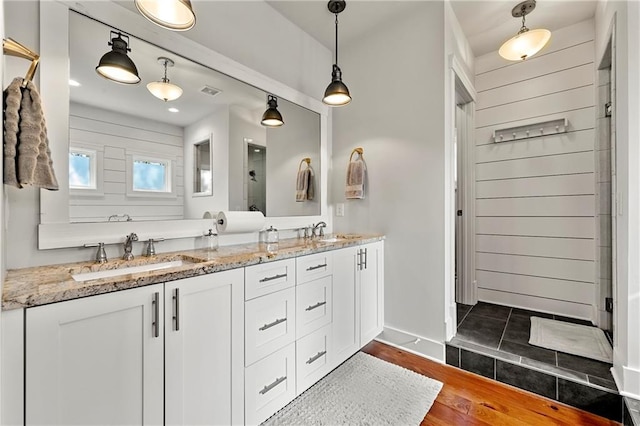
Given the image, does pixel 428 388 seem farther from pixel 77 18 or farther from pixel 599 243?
pixel 77 18

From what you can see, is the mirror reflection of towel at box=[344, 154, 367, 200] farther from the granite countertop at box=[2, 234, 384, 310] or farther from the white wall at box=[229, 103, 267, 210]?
the granite countertop at box=[2, 234, 384, 310]

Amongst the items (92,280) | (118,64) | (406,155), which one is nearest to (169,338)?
(92,280)

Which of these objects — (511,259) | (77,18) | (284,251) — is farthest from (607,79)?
(77,18)

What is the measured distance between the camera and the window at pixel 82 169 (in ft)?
4.43

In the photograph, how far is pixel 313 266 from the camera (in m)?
1.79

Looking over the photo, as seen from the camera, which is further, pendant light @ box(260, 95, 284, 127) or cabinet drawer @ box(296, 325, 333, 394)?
pendant light @ box(260, 95, 284, 127)

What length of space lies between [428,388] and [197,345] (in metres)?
1.53

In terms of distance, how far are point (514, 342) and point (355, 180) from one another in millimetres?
1805

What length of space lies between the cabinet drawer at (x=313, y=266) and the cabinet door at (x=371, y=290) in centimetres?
39

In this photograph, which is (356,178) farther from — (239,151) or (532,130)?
(532,130)

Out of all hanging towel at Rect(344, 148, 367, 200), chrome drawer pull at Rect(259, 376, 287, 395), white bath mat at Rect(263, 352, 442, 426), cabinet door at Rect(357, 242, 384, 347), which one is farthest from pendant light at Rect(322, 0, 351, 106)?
white bath mat at Rect(263, 352, 442, 426)

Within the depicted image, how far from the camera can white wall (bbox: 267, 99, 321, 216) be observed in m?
2.34

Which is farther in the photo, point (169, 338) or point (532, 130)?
point (532, 130)

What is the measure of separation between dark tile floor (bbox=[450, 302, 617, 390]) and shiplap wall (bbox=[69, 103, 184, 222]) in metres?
2.32
